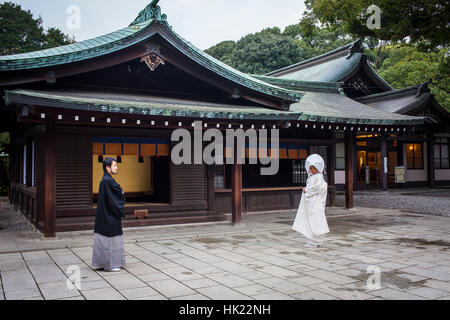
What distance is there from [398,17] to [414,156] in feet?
52.8

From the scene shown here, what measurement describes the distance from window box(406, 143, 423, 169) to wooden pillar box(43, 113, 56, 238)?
24.0 metres

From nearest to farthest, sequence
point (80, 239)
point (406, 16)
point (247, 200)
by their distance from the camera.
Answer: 1. point (80, 239)
2. point (406, 16)
3. point (247, 200)

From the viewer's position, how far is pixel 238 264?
7152 mm

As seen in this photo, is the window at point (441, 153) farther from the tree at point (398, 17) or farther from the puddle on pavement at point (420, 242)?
the puddle on pavement at point (420, 242)

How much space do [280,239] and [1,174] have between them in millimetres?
20960

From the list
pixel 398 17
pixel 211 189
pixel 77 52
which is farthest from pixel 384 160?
pixel 77 52

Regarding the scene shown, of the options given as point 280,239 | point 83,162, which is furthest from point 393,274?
point 83,162

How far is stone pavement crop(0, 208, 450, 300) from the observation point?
544 cm

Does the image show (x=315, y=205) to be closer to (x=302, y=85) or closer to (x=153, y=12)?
(x=153, y=12)

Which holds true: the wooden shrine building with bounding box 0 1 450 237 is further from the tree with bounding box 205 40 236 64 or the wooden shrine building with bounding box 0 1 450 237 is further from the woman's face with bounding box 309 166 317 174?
the tree with bounding box 205 40 236 64

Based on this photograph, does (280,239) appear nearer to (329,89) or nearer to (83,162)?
(83,162)

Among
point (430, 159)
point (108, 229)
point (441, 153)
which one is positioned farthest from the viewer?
point (441, 153)

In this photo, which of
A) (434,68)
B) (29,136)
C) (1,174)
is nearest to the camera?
(29,136)

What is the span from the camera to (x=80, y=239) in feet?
31.2
